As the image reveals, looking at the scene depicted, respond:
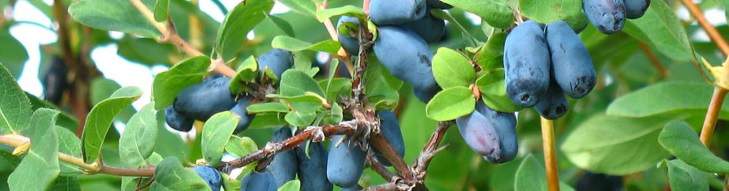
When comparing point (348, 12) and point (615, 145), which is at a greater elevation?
point (348, 12)

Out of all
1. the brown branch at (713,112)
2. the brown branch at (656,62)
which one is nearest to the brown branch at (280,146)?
the brown branch at (713,112)

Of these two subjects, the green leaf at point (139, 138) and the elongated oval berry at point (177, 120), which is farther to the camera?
the elongated oval berry at point (177, 120)

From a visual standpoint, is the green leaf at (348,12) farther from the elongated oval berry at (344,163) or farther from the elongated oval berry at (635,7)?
the elongated oval berry at (635,7)

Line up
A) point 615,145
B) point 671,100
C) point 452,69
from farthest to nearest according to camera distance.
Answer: point 615,145
point 671,100
point 452,69

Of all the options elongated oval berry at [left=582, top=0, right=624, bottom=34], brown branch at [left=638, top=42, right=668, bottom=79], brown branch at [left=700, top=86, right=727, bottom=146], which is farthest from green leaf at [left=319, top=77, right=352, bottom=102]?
brown branch at [left=638, top=42, right=668, bottom=79]

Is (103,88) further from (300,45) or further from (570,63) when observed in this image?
A: (570,63)

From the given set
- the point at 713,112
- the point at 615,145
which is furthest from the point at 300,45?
the point at 615,145

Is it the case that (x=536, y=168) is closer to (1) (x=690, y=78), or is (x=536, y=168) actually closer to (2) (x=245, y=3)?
(2) (x=245, y=3)
